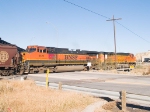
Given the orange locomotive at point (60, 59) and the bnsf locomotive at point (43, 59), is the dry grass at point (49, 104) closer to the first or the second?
the bnsf locomotive at point (43, 59)

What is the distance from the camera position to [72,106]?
806 centimetres

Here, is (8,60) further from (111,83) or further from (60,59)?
(111,83)

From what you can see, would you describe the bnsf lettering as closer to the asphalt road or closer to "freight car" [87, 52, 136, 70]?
"freight car" [87, 52, 136, 70]

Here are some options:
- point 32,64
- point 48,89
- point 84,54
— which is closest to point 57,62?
point 32,64

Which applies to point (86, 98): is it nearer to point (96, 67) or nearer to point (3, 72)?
point (3, 72)

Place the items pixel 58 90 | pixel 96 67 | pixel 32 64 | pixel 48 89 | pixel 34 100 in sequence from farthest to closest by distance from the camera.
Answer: pixel 96 67
pixel 32 64
pixel 48 89
pixel 58 90
pixel 34 100

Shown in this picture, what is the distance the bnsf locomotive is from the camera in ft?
83.4

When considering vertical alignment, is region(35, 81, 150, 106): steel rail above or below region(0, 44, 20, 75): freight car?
below

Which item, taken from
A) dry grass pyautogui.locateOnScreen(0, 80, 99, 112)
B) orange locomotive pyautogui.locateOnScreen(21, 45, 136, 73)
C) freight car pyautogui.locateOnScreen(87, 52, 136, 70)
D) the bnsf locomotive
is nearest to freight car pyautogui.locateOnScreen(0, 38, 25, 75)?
the bnsf locomotive

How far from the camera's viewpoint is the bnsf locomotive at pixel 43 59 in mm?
25422

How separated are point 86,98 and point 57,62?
2254cm

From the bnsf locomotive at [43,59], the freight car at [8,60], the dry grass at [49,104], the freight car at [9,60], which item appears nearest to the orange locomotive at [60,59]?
the bnsf locomotive at [43,59]

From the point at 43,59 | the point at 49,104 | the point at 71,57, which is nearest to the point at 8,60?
the point at 43,59

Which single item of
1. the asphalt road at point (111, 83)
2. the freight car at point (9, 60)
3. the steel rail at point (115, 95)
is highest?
the freight car at point (9, 60)
